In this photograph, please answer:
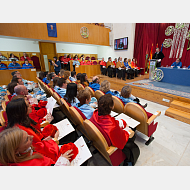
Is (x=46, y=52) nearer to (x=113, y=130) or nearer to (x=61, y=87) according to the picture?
(x=61, y=87)

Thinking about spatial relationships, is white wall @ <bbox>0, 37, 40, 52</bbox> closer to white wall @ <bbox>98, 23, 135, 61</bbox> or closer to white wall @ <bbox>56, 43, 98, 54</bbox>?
white wall @ <bbox>56, 43, 98, 54</bbox>

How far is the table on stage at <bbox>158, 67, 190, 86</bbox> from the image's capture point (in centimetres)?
349

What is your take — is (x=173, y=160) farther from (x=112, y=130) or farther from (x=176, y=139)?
(x=112, y=130)

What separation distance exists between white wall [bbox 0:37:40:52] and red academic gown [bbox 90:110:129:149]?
9119 millimetres

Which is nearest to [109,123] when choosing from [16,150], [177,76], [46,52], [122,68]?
[16,150]

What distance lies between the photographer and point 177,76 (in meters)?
3.70

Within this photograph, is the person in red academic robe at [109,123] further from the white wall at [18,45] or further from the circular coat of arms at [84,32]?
the white wall at [18,45]

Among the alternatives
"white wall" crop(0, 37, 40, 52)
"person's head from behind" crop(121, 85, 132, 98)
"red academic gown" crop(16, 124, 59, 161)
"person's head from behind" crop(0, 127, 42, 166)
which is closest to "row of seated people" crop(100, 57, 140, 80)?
"person's head from behind" crop(121, 85, 132, 98)

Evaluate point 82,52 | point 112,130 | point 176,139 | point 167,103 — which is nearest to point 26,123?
point 112,130

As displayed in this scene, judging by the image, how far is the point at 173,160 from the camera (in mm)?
1339

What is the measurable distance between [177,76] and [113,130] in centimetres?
405

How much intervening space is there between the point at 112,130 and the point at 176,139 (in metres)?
1.46

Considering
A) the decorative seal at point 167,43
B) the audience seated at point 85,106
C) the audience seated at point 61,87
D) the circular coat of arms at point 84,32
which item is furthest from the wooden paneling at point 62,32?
the audience seated at point 85,106

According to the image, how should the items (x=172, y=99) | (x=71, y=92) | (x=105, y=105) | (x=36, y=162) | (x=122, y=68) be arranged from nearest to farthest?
(x=36, y=162), (x=105, y=105), (x=71, y=92), (x=172, y=99), (x=122, y=68)
